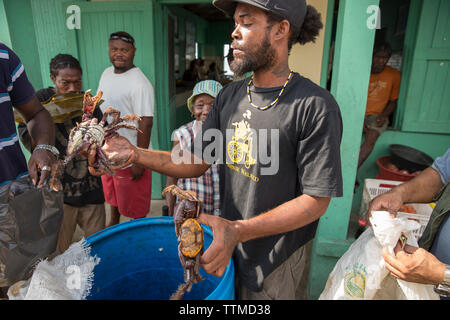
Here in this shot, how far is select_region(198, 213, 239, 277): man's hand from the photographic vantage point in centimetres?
115

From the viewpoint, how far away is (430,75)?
3.71m

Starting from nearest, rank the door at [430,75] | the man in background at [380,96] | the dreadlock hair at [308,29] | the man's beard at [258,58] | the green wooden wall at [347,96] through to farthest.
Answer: the man's beard at [258,58] → the dreadlock hair at [308,29] → the green wooden wall at [347,96] → the door at [430,75] → the man in background at [380,96]

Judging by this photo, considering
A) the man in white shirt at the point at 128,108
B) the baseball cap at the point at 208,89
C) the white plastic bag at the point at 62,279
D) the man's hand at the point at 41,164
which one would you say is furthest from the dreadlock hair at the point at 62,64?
Answer: the white plastic bag at the point at 62,279

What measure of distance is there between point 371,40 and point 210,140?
1424 mm

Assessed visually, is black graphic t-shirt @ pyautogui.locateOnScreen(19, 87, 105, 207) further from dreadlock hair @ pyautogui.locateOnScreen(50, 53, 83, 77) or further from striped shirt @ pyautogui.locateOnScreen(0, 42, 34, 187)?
striped shirt @ pyautogui.locateOnScreen(0, 42, 34, 187)

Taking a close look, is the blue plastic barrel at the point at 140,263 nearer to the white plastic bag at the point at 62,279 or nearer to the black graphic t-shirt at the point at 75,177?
Result: the white plastic bag at the point at 62,279

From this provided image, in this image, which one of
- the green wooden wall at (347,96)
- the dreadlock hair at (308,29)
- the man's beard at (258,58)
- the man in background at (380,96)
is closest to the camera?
the man's beard at (258,58)

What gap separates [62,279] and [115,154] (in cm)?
60

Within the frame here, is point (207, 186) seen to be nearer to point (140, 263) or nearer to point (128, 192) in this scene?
point (140, 263)

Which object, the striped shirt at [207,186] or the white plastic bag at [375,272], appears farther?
the striped shirt at [207,186]

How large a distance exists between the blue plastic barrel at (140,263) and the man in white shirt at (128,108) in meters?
1.47

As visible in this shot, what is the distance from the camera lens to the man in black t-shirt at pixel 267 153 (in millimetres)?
1277

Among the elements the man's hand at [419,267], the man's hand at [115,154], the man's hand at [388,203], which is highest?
the man's hand at [115,154]

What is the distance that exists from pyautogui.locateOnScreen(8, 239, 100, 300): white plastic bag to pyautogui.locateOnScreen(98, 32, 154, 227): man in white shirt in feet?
5.64
